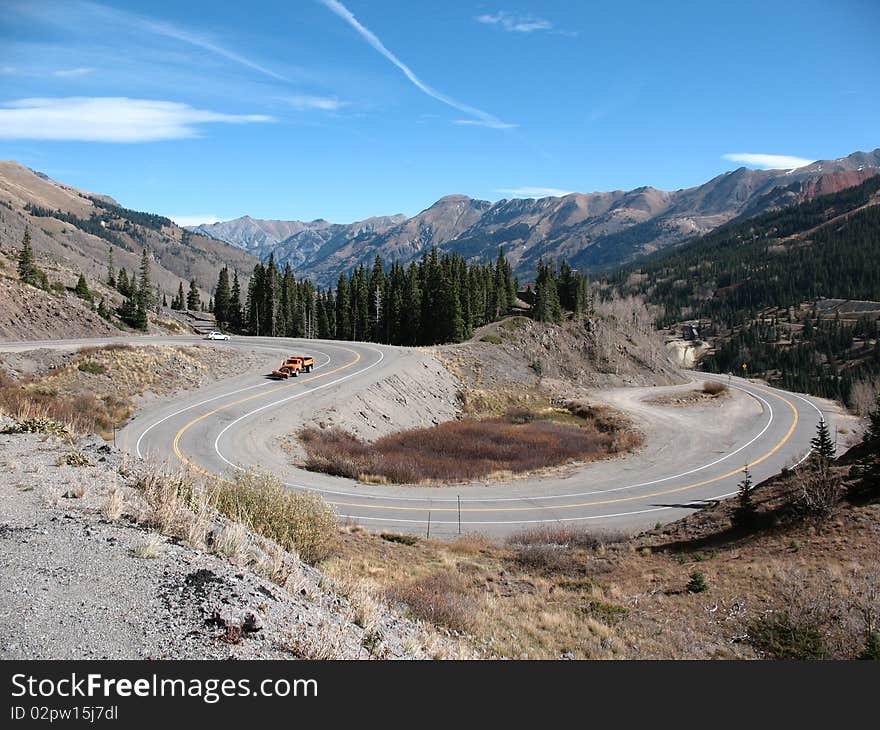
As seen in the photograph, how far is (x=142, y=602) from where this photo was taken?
6.34 metres

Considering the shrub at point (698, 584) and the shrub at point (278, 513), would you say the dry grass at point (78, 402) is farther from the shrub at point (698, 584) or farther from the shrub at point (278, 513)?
the shrub at point (698, 584)

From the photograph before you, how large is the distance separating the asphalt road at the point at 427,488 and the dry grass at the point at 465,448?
164cm

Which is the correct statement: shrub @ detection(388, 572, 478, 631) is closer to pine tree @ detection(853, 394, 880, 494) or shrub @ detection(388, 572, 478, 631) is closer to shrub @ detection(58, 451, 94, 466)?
shrub @ detection(58, 451, 94, 466)

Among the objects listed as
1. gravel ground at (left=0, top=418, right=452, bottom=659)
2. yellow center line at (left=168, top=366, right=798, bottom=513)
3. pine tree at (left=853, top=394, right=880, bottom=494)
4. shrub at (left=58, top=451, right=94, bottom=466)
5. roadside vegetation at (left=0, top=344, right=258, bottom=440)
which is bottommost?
yellow center line at (left=168, top=366, right=798, bottom=513)

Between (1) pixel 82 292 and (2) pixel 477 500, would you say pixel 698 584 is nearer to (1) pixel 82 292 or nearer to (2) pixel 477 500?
(2) pixel 477 500

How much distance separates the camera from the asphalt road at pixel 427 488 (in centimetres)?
2523

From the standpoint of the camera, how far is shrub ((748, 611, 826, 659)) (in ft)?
32.8

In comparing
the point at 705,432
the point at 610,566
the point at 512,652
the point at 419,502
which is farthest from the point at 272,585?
the point at 705,432

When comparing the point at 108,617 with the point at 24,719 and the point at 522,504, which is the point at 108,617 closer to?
the point at 24,719

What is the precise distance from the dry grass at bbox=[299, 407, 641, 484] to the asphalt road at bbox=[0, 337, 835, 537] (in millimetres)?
1637

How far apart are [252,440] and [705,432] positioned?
150ft

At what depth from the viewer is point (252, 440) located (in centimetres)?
3089

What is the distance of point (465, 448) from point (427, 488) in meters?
11.0

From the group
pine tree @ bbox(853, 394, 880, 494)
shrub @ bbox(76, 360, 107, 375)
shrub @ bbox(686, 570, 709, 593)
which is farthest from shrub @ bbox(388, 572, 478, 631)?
shrub @ bbox(76, 360, 107, 375)
